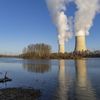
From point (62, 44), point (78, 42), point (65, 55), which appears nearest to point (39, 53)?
point (65, 55)

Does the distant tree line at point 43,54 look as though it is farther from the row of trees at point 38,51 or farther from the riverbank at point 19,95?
the riverbank at point 19,95

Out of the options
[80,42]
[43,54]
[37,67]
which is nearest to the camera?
[37,67]

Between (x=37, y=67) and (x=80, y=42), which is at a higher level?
(x=80, y=42)

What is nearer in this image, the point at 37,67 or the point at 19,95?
the point at 19,95

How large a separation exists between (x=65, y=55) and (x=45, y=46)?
16309 mm

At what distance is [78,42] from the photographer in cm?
8512

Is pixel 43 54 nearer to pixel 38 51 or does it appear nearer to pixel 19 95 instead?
pixel 38 51

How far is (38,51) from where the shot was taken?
134625 millimetres

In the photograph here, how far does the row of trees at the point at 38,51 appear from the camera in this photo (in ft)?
430

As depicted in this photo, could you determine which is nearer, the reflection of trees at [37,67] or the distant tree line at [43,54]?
the reflection of trees at [37,67]

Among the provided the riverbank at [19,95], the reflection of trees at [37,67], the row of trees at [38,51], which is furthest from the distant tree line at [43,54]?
the riverbank at [19,95]

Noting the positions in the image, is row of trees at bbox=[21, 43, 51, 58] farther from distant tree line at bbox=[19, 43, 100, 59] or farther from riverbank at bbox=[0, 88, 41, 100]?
riverbank at bbox=[0, 88, 41, 100]

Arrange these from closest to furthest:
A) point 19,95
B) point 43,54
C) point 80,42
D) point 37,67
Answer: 1. point 19,95
2. point 37,67
3. point 80,42
4. point 43,54

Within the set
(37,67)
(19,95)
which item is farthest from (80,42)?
(19,95)
